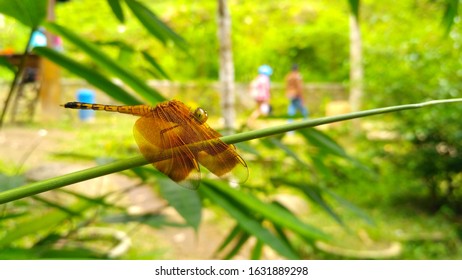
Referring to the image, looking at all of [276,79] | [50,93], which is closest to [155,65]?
[50,93]

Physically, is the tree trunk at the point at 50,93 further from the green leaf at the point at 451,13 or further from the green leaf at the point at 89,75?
the green leaf at the point at 451,13

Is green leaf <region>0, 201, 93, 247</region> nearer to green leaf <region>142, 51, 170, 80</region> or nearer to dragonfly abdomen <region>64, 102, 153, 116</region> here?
green leaf <region>142, 51, 170, 80</region>

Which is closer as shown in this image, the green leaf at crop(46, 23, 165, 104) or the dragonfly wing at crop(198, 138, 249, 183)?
the dragonfly wing at crop(198, 138, 249, 183)

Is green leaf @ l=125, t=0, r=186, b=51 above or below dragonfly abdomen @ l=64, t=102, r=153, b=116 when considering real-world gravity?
above

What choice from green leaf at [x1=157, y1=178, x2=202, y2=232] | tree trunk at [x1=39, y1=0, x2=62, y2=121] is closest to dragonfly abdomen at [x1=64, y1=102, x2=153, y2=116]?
green leaf at [x1=157, y1=178, x2=202, y2=232]

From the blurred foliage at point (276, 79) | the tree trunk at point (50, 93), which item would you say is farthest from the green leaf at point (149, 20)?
the tree trunk at point (50, 93)

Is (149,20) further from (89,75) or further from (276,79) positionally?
(276,79)

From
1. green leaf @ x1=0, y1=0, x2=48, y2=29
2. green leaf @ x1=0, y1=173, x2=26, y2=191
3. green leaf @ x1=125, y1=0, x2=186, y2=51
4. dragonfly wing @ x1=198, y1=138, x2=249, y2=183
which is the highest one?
green leaf @ x1=125, y1=0, x2=186, y2=51
